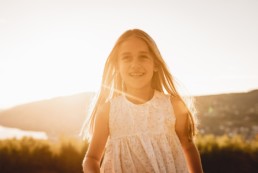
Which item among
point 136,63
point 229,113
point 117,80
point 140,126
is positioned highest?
point 136,63

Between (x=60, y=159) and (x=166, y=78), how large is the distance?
5.64 m

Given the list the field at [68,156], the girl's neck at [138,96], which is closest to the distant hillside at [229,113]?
the field at [68,156]

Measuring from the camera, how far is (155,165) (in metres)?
2.58

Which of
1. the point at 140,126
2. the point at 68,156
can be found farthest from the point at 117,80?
the point at 68,156

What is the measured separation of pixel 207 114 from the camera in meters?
29.6

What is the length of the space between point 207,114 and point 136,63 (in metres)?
28.0

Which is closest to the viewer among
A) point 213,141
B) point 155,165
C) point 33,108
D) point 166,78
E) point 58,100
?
point 155,165

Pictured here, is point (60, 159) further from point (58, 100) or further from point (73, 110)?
point (58, 100)

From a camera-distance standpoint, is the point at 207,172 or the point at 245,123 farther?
the point at 245,123

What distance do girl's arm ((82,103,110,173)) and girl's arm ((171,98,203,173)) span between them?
0.65 m

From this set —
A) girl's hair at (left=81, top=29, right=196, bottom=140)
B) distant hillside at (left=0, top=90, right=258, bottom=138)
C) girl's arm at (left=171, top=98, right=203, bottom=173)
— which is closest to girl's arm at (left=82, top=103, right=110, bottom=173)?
girl's hair at (left=81, top=29, right=196, bottom=140)

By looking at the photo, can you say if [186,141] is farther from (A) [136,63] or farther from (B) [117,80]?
(B) [117,80]

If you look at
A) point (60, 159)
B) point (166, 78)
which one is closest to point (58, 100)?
point (60, 159)

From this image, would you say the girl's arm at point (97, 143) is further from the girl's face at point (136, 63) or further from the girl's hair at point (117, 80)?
the girl's face at point (136, 63)
